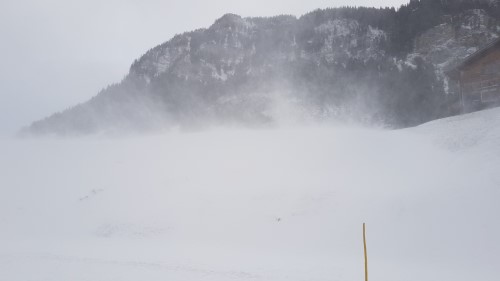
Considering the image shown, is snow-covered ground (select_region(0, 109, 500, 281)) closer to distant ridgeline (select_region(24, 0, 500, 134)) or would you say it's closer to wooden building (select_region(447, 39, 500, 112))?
wooden building (select_region(447, 39, 500, 112))

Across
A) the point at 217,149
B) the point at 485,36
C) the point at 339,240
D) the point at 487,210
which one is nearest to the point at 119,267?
the point at 339,240

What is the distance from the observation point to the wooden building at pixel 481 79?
26.7m

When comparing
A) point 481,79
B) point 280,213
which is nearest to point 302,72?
point 481,79

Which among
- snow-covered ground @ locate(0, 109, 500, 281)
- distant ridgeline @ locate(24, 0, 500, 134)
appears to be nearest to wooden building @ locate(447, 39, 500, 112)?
snow-covered ground @ locate(0, 109, 500, 281)

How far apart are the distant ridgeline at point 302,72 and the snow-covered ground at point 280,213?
118 feet

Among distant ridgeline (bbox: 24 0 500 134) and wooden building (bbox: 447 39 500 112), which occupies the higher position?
distant ridgeline (bbox: 24 0 500 134)

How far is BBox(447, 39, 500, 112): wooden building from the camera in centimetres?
2667

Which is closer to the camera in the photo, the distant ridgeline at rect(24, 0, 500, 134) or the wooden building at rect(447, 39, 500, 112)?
the wooden building at rect(447, 39, 500, 112)

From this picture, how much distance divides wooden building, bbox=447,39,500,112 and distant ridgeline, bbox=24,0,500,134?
1103 inches

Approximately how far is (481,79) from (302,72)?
210ft

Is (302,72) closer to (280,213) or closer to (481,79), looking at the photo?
(481,79)

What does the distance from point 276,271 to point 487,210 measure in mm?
9752

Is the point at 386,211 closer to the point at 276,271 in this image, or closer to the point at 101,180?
the point at 276,271

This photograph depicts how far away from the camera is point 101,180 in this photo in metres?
32.7
